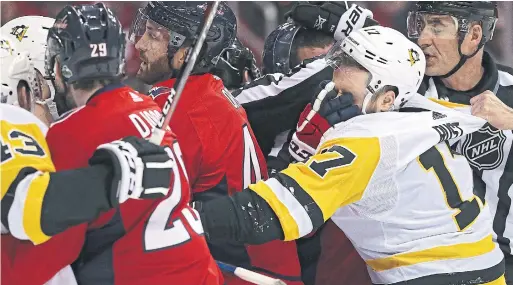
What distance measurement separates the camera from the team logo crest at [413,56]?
9.10 feet

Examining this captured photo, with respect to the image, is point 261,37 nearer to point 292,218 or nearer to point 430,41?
point 430,41

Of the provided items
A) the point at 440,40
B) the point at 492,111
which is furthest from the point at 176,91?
the point at 440,40

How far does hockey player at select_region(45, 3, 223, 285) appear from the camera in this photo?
7.15 feet

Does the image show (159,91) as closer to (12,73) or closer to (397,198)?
(12,73)

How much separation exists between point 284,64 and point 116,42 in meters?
1.67

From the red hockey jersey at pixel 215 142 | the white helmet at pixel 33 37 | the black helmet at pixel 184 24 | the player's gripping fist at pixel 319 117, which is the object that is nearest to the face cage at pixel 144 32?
the black helmet at pixel 184 24

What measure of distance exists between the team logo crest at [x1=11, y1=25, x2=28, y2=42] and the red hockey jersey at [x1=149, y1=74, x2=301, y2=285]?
52cm

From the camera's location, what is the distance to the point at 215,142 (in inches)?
110

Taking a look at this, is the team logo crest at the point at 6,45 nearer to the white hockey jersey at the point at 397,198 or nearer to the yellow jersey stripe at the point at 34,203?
the yellow jersey stripe at the point at 34,203

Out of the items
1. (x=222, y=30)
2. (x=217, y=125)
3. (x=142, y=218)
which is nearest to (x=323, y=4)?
(x=222, y=30)

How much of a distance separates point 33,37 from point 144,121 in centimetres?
102

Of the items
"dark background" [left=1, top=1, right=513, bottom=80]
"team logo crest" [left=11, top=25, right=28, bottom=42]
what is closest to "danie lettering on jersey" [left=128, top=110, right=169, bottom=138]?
"team logo crest" [left=11, top=25, right=28, bottom=42]

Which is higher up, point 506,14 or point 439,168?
Answer: point 439,168

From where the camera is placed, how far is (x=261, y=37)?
16.9 feet
